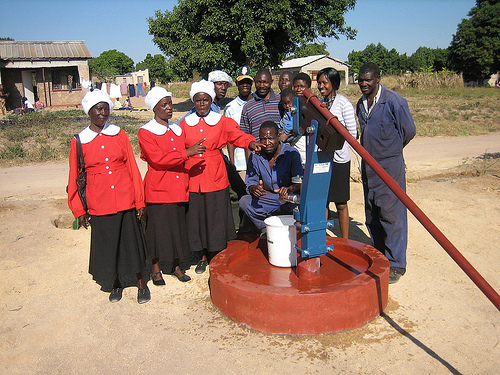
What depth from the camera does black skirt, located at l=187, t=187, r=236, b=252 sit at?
394 cm

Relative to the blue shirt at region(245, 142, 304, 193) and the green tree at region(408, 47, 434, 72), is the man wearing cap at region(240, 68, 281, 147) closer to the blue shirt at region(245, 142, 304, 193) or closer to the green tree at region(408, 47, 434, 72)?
the blue shirt at region(245, 142, 304, 193)

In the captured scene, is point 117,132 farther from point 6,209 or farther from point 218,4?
point 218,4

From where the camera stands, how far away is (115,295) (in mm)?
3689

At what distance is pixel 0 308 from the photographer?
11.7 feet

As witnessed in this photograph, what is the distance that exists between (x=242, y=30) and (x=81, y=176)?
1544 cm

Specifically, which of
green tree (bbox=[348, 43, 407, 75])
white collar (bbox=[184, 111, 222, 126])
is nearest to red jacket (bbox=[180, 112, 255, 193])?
white collar (bbox=[184, 111, 222, 126])

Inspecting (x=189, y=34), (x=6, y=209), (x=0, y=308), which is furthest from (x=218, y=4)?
(x=0, y=308)

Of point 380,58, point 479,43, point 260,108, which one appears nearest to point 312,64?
point 479,43

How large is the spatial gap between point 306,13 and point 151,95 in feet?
53.3

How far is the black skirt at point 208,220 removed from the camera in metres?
3.94

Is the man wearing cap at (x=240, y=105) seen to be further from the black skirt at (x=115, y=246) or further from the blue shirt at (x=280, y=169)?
the black skirt at (x=115, y=246)

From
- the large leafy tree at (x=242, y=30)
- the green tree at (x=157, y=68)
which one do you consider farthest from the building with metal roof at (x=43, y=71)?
the green tree at (x=157, y=68)

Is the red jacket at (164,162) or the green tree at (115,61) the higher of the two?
the green tree at (115,61)

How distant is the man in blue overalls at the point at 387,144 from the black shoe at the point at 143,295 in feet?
6.88
